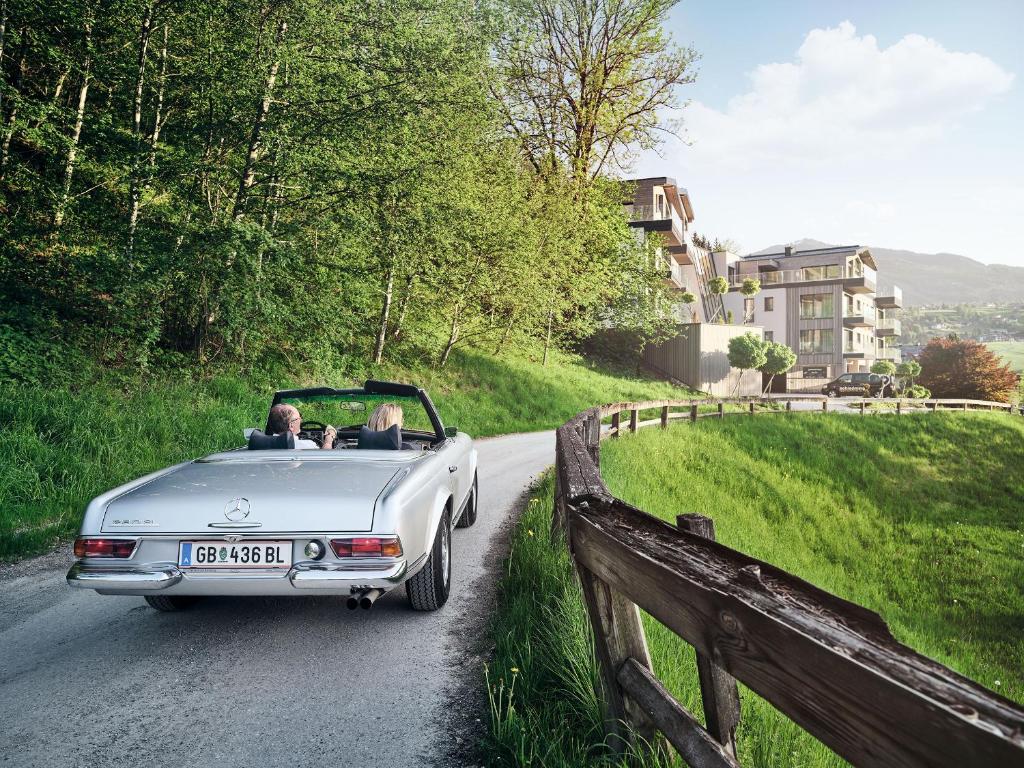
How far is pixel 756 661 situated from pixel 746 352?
3908 centimetres

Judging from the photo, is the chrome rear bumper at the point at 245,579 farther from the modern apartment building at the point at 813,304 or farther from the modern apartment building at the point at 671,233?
the modern apartment building at the point at 813,304

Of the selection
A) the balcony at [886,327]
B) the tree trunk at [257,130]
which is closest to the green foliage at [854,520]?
the tree trunk at [257,130]

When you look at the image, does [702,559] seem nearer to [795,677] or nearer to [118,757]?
[795,677]

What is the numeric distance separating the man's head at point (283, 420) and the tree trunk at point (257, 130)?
779 cm

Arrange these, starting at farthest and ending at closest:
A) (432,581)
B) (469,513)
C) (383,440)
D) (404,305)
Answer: (404,305) → (469,513) → (383,440) → (432,581)

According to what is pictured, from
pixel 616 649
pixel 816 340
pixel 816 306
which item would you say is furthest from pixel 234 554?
pixel 816 306

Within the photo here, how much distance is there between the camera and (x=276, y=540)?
3467mm

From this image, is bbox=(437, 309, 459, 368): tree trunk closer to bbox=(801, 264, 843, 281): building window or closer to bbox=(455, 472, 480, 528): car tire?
bbox=(455, 472, 480, 528): car tire

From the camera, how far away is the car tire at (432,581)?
434 cm

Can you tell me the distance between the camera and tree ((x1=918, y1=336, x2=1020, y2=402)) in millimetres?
48750

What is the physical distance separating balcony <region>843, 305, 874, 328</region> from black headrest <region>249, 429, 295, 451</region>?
201ft

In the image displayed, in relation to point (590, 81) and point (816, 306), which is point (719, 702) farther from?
point (816, 306)

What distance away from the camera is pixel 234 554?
3480mm

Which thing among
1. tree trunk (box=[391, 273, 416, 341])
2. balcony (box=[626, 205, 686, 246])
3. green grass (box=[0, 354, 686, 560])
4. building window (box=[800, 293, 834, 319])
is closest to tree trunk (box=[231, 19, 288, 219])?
green grass (box=[0, 354, 686, 560])
